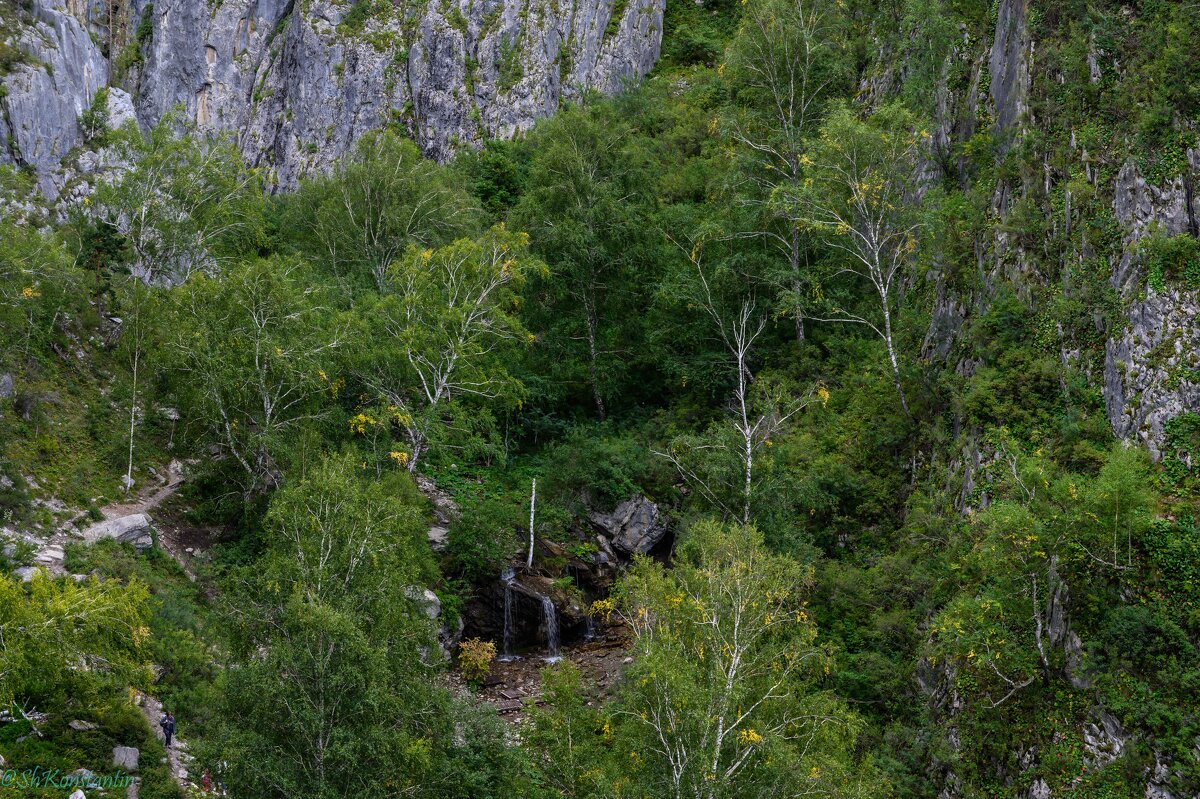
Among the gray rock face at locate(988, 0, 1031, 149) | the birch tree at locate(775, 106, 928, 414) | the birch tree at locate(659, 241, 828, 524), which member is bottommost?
the birch tree at locate(659, 241, 828, 524)

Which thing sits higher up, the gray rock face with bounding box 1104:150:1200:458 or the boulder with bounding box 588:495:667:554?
the gray rock face with bounding box 1104:150:1200:458

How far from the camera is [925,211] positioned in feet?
85.8

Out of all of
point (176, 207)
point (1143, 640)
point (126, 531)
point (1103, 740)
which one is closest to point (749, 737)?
point (1103, 740)

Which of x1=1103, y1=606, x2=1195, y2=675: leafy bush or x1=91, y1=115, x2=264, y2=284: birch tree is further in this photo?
x1=91, y1=115, x2=264, y2=284: birch tree

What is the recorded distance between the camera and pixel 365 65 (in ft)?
172

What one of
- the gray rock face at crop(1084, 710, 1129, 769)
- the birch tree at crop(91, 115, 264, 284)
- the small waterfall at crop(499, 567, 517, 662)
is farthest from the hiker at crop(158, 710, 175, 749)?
the birch tree at crop(91, 115, 264, 284)

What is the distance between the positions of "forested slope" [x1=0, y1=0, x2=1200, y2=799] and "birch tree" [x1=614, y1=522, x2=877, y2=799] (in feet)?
0.29

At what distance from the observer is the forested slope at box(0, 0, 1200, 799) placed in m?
15.9

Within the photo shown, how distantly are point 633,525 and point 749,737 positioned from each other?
46.1 feet

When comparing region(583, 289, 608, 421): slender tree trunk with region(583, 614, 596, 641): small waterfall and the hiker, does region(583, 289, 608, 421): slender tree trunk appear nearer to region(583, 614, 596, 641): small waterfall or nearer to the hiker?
region(583, 614, 596, 641): small waterfall

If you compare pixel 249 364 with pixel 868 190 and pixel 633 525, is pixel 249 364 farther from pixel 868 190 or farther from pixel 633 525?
pixel 868 190

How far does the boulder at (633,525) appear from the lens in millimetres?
28703

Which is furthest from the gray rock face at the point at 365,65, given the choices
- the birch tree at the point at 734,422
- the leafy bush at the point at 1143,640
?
the leafy bush at the point at 1143,640

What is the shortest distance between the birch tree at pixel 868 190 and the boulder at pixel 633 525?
790 centimetres
